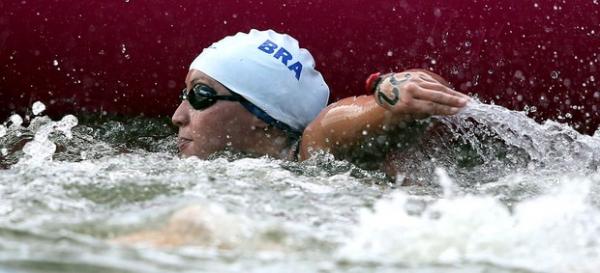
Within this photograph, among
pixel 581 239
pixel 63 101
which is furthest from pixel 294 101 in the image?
pixel 581 239

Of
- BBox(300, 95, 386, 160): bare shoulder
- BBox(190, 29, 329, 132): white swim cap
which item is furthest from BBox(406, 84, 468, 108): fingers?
BBox(190, 29, 329, 132): white swim cap

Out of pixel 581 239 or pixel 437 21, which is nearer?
pixel 581 239

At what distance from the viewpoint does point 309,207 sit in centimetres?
285

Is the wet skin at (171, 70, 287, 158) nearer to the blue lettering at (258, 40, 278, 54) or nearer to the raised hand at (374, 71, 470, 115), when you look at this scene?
the blue lettering at (258, 40, 278, 54)

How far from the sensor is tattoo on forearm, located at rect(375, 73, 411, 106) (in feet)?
10.6

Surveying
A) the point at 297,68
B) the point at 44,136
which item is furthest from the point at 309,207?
the point at 44,136

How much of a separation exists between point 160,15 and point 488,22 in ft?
3.42

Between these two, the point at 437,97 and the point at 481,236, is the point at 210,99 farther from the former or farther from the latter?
the point at 481,236

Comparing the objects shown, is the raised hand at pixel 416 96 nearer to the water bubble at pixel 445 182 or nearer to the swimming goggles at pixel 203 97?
the water bubble at pixel 445 182

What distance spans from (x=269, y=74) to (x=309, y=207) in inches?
36.4

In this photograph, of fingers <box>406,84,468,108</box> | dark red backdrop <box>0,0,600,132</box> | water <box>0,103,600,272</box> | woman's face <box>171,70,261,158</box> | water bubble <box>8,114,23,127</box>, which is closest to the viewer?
water <box>0,103,600,272</box>

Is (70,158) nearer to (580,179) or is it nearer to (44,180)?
(44,180)

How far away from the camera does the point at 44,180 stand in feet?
9.94

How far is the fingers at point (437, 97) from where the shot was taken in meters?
3.16
